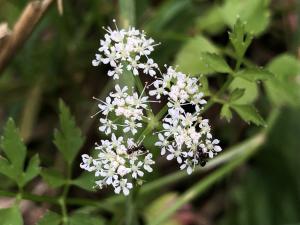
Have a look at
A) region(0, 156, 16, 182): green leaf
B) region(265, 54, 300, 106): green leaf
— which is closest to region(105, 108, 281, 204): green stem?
region(265, 54, 300, 106): green leaf

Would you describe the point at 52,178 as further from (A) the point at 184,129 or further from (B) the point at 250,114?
(B) the point at 250,114

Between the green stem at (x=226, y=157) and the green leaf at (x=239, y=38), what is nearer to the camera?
the green leaf at (x=239, y=38)

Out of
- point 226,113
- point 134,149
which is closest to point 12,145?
point 134,149

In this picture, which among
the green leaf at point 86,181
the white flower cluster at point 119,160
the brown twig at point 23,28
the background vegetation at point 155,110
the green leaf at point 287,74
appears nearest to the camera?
the white flower cluster at point 119,160

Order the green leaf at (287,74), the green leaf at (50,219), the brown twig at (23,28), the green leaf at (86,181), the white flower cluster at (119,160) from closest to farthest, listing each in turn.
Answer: the white flower cluster at (119,160) < the green leaf at (50,219) < the green leaf at (86,181) < the brown twig at (23,28) < the green leaf at (287,74)

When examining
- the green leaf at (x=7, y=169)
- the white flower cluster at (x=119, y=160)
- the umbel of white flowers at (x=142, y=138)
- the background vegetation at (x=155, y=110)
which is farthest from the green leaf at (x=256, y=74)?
the green leaf at (x=7, y=169)

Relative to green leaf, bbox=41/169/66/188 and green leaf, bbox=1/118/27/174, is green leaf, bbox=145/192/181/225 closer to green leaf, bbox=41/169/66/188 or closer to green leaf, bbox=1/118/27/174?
green leaf, bbox=41/169/66/188

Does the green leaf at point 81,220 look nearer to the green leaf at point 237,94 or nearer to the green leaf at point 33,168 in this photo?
the green leaf at point 33,168
